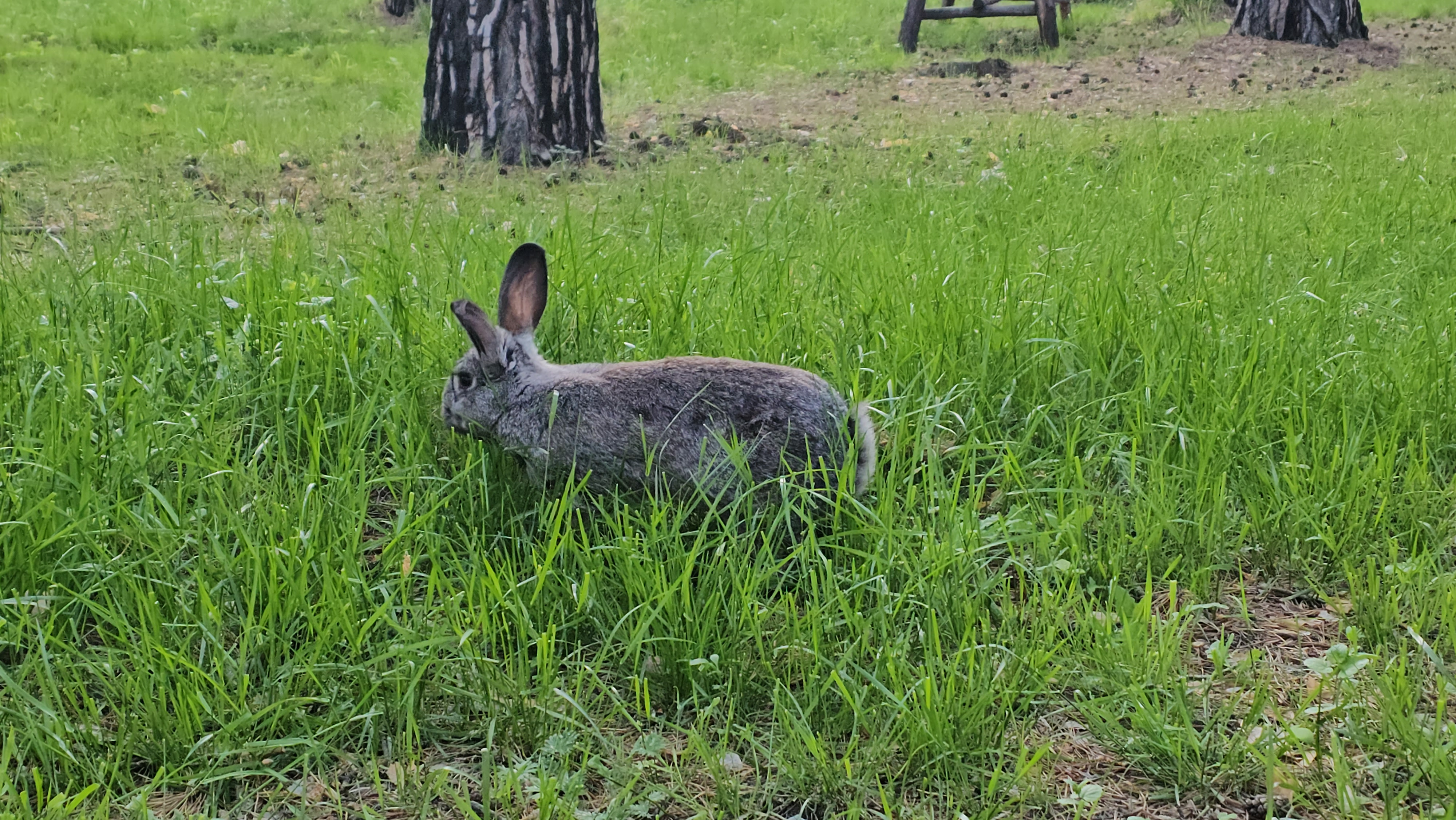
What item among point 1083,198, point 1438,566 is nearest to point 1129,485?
point 1438,566

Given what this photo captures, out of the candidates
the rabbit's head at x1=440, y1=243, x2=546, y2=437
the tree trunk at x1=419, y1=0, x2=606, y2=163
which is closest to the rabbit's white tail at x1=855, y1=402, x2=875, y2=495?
the rabbit's head at x1=440, y1=243, x2=546, y2=437

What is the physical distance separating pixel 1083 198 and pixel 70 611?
510cm

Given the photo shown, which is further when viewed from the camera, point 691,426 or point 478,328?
point 478,328

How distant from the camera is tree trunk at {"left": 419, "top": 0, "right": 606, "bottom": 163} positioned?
7059mm

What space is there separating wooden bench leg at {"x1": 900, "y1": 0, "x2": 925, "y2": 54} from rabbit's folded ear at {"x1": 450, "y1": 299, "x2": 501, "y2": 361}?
39.2ft

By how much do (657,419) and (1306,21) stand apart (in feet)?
46.1

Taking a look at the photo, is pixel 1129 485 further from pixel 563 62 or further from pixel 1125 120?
pixel 1125 120

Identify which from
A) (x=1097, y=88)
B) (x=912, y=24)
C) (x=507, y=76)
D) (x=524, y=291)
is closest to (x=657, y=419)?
(x=524, y=291)

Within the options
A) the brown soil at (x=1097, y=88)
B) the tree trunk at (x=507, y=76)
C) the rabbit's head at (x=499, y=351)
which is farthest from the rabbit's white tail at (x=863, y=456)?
the brown soil at (x=1097, y=88)

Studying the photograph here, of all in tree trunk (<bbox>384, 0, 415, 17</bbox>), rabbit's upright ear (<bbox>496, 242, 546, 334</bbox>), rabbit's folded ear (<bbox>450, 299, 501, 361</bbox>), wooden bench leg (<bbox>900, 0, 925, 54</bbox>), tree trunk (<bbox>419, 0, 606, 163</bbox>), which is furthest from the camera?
tree trunk (<bbox>384, 0, 415, 17</bbox>)

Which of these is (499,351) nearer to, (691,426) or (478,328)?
(478,328)

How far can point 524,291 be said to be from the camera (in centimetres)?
336

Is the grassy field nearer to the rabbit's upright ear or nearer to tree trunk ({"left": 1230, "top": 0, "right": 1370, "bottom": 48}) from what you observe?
the rabbit's upright ear

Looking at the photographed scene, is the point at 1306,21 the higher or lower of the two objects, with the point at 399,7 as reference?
lower
